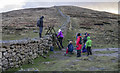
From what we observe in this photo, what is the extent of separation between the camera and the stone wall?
31.9 ft

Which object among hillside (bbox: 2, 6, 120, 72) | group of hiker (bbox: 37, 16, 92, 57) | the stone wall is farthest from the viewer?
group of hiker (bbox: 37, 16, 92, 57)

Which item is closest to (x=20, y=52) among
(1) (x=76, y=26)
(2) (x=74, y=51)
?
(2) (x=74, y=51)

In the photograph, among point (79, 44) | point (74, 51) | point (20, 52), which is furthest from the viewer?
point (74, 51)

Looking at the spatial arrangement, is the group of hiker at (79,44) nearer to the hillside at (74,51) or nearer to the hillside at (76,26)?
the hillside at (74,51)

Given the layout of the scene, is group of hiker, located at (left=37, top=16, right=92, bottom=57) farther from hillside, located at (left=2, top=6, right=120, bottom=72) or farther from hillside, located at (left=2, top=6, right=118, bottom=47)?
hillside, located at (left=2, top=6, right=118, bottom=47)

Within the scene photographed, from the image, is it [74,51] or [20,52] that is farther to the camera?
[74,51]

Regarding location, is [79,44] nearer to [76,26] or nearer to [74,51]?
[74,51]

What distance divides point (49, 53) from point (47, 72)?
21.6 feet

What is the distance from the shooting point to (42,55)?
1377 cm

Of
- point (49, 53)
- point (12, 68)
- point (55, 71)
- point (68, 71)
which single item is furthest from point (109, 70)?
point (49, 53)

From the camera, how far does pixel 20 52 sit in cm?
1114

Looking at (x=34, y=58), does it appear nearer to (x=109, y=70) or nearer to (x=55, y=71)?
(x=55, y=71)

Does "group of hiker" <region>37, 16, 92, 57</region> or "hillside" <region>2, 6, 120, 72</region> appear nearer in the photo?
"hillside" <region>2, 6, 120, 72</region>

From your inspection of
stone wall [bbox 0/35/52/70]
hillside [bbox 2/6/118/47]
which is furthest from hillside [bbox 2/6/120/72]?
stone wall [bbox 0/35/52/70]
